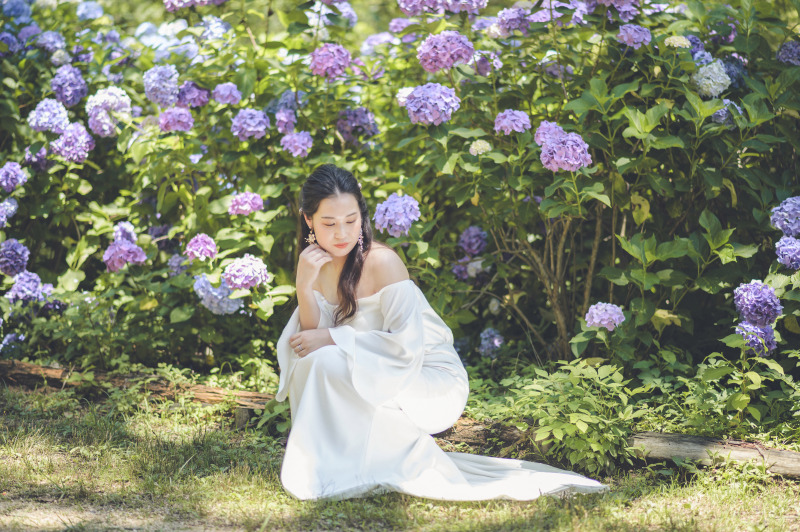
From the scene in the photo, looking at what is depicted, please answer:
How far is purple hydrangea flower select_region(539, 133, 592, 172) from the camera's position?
3592 mm

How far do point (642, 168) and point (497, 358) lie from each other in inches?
53.1

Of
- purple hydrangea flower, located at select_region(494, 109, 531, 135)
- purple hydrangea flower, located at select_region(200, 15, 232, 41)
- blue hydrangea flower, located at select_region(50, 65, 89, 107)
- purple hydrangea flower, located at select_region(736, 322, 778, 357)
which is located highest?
purple hydrangea flower, located at select_region(200, 15, 232, 41)

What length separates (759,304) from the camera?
338cm

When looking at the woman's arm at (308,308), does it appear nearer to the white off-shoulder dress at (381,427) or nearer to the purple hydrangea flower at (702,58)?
the white off-shoulder dress at (381,427)

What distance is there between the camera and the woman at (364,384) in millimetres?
3074

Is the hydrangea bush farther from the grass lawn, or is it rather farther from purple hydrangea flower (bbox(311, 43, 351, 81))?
the grass lawn

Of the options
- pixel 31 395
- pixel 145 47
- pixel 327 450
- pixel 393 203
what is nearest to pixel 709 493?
pixel 327 450

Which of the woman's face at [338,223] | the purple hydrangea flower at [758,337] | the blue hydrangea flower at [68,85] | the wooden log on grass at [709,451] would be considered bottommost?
the wooden log on grass at [709,451]

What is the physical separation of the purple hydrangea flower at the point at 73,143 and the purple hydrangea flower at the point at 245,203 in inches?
45.1

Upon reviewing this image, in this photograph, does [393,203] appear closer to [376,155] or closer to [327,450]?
[376,155]

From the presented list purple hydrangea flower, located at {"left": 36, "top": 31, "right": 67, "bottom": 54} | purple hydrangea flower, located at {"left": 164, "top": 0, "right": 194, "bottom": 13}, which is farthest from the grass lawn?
purple hydrangea flower, located at {"left": 36, "top": 31, "right": 67, "bottom": 54}

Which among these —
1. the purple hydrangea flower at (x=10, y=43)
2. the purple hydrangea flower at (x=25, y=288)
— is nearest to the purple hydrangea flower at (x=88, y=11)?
the purple hydrangea flower at (x=10, y=43)

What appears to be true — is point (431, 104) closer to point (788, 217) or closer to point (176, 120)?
point (176, 120)

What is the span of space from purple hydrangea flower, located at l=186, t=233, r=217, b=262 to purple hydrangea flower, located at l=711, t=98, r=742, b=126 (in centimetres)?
257
